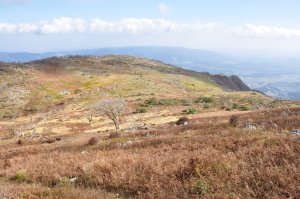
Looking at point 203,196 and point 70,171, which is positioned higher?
point 203,196

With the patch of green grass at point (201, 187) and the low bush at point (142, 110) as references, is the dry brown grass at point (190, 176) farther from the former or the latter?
the low bush at point (142, 110)

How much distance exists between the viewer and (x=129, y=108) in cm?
8631

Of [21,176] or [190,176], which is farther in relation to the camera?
[21,176]

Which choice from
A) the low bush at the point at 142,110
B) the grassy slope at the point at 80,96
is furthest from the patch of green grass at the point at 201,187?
the low bush at the point at 142,110

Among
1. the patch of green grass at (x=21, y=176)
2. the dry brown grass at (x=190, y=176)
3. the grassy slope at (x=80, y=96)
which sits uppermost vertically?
the dry brown grass at (x=190, y=176)

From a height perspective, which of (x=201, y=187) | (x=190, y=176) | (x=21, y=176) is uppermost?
(x=201, y=187)

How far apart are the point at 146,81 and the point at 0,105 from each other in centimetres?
4461

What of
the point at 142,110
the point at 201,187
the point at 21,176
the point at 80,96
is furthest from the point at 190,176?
the point at 80,96

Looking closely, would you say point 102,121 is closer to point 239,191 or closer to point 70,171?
point 70,171

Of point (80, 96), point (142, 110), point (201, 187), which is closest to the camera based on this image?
A: point (201, 187)

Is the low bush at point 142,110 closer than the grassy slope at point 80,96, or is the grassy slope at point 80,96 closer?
the grassy slope at point 80,96

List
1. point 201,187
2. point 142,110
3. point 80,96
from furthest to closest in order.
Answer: point 80,96
point 142,110
point 201,187

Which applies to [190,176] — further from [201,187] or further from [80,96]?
[80,96]

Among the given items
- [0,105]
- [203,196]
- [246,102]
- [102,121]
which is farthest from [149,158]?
[0,105]
